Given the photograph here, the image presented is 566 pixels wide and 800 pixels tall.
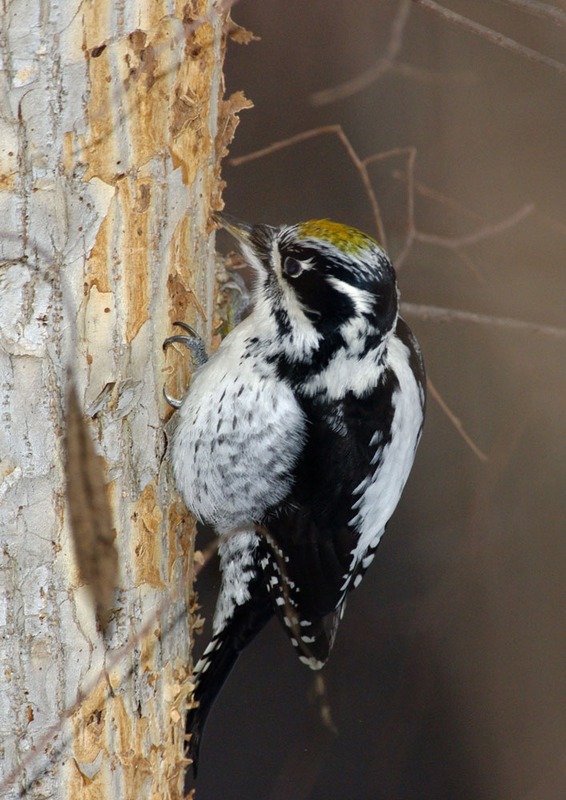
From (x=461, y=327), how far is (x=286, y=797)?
3.42ft

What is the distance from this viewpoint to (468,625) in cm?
162

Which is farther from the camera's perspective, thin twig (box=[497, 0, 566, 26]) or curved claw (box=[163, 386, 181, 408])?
curved claw (box=[163, 386, 181, 408])

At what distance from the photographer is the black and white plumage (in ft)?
3.38

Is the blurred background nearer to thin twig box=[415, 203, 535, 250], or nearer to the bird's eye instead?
thin twig box=[415, 203, 535, 250]

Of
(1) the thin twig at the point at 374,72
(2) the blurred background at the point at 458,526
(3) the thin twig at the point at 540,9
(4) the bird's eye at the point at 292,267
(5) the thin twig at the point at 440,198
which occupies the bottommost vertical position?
(2) the blurred background at the point at 458,526

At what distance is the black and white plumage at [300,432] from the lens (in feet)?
3.38

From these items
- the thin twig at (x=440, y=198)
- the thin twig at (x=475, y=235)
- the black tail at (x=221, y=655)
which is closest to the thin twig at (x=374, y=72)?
the thin twig at (x=440, y=198)

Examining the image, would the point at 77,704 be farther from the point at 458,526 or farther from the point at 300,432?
the point at 458,526

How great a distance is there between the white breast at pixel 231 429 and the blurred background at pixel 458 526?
20.0 inches

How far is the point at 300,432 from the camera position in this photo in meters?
1.09

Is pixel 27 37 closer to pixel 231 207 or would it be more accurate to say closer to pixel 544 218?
pixel 231 207

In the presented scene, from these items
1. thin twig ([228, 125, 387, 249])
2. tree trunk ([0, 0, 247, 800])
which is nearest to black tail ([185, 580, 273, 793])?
tree trunk ([0, 0, 247, 800])

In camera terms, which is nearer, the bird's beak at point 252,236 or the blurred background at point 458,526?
the bird's beak at point 252,236

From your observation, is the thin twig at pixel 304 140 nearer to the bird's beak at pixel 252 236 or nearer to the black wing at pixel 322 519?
the bird's beak at pixel 252 236
